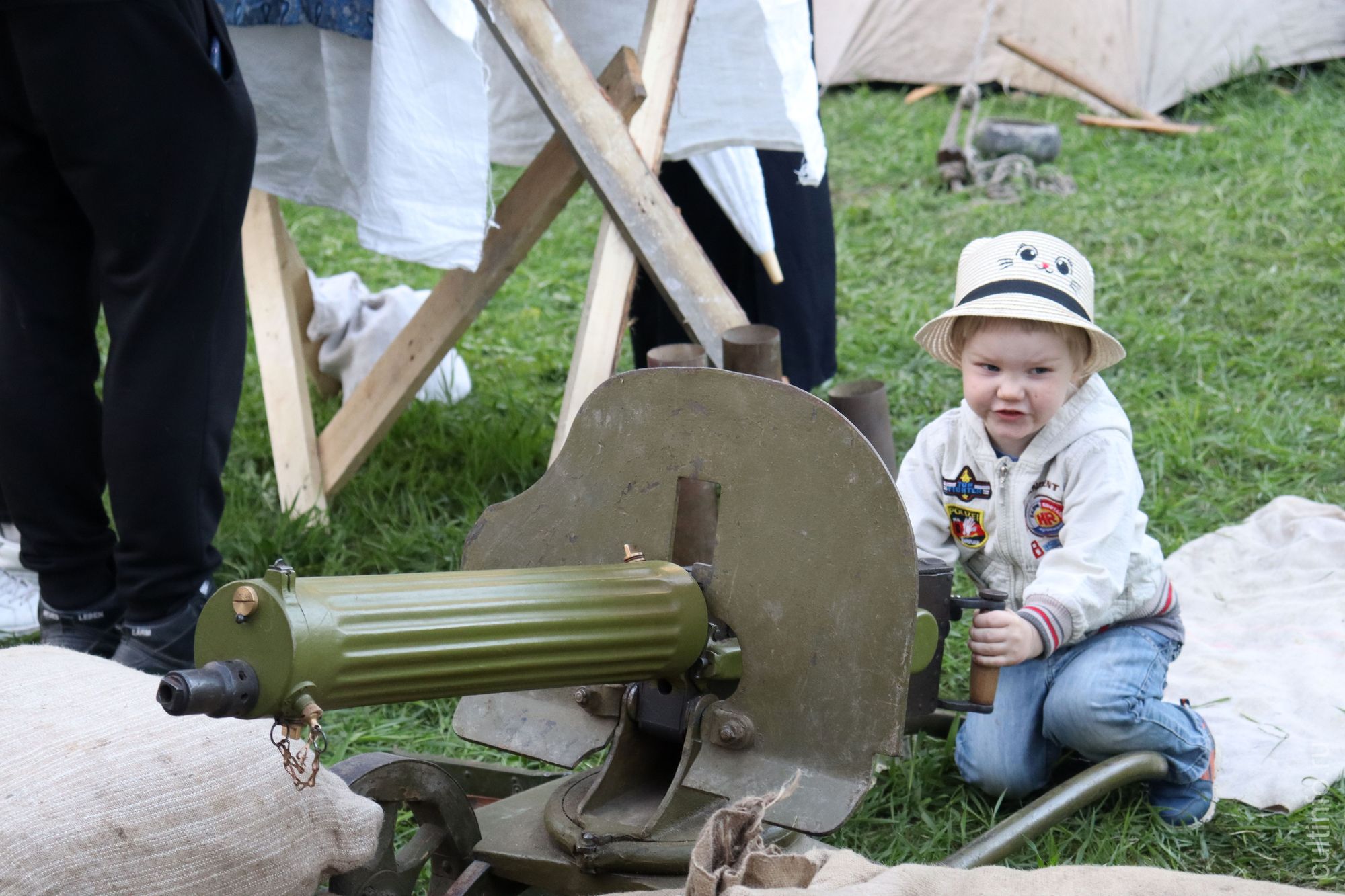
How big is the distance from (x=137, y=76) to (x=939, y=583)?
1396 millimetres

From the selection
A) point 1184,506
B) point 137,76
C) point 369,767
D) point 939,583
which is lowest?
point 1184,506

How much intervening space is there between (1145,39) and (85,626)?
6.37 metres

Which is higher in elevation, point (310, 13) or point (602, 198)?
point (310, 13)

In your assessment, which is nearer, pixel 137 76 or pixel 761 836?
pixel 761 836

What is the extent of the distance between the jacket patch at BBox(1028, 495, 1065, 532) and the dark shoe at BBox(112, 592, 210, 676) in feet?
4.38

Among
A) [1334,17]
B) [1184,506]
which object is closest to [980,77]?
[1334,17]

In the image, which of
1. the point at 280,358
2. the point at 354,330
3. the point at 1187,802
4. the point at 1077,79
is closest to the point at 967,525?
the point at 1187,802

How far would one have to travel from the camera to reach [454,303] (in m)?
3.11

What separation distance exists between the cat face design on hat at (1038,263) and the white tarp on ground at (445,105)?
84cm

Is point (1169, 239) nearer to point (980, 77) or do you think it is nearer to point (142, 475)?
point (980, 77)

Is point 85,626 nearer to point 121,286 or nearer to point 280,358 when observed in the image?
point 121,286

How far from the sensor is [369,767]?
168 cm

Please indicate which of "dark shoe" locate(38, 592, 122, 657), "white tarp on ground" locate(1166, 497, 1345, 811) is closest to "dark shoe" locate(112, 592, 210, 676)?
"dark shoe" locate(38, 592, 122, 657)

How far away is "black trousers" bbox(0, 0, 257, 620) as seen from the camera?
2.11 m
